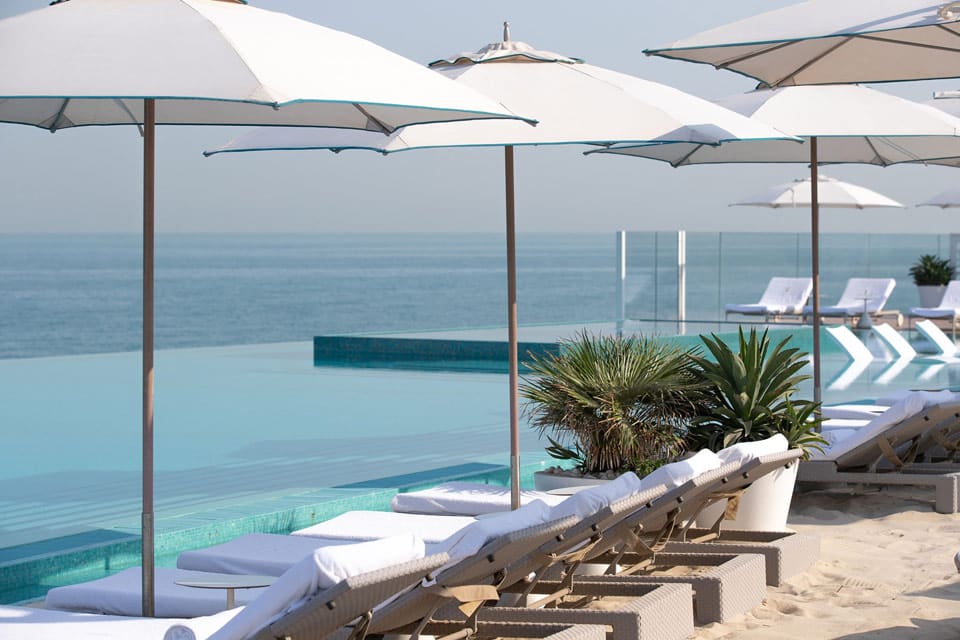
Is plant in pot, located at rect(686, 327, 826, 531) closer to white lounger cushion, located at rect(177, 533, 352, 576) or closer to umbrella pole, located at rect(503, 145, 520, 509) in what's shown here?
umbrella pole, located at rect(503, 145, 520, 509)

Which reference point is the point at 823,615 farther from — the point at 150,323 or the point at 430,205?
the point at 430,205

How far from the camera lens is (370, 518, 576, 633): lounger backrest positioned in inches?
141

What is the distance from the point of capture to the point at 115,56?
11.3ft

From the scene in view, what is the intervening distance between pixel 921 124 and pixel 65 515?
Answer: 474 centimetres

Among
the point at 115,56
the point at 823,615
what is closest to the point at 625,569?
the point at 823,615

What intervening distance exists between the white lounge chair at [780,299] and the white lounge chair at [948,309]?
1.72m

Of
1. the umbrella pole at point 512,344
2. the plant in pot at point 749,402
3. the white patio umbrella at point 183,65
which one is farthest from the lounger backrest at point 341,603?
the plant in pot at point 749,402

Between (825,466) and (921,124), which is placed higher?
(921,124)

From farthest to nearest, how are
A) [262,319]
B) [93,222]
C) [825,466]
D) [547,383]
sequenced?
[93,222] → [262,319] → [825,466] → [547,383]

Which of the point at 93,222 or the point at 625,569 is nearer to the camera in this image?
the point at 625,569

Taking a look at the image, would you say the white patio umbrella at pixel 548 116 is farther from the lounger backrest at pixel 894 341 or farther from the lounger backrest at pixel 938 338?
the lounger backrest at pixel 938 338

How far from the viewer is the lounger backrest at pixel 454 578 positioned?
3.57 meters

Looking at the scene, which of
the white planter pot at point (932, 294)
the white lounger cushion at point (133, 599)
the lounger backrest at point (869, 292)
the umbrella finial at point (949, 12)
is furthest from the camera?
the white planter pot at point (932, 294)

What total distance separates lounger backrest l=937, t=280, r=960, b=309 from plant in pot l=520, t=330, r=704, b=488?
15.9 metres
